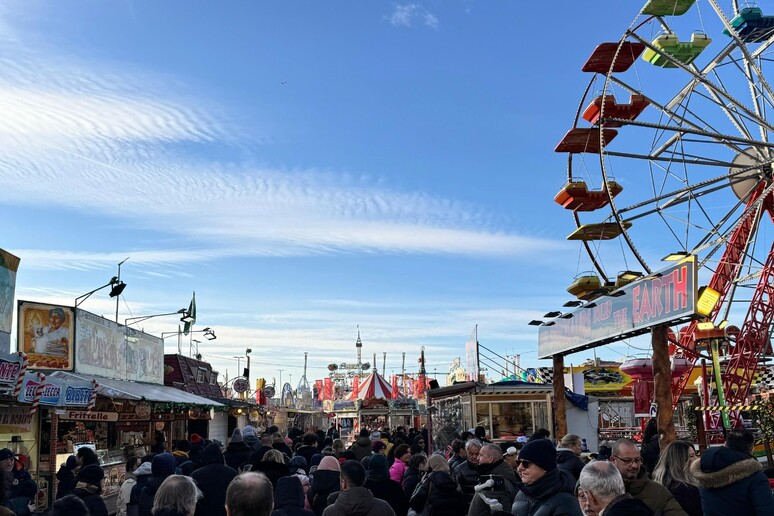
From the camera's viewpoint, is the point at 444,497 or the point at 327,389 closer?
the point at 444,497

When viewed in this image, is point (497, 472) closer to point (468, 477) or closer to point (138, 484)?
point (468, 477)

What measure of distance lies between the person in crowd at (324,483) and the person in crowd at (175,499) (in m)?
3.03

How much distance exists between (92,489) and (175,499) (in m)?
2.44

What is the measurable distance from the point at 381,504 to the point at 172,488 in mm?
1711

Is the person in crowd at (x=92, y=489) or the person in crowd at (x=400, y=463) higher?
the person in crowd at (x=92, y=489)

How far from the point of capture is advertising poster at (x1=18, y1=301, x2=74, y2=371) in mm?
18656

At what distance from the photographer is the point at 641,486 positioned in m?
4.88

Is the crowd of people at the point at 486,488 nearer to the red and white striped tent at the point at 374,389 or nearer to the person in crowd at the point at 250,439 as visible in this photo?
the person in crowd at the point at 250,439

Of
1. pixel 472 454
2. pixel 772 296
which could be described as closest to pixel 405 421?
pixel 772 296

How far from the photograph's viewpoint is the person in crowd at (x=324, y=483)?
763 cm

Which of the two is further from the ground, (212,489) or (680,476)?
(680,476)

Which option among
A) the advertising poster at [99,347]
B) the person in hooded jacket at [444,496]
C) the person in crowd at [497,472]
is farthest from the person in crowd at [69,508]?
the advertising poster at [99,347]

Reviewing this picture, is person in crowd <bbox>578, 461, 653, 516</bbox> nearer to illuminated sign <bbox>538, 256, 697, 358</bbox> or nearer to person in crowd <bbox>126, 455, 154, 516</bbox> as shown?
person in crowd <bbox>126, 455, 154, 516</bbox>

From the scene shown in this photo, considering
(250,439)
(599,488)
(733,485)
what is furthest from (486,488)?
(250,439)
